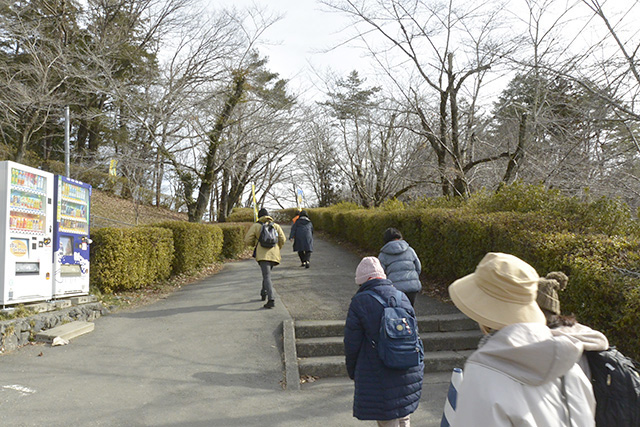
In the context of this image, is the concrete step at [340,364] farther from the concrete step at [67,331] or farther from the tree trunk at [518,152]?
the tree trunk at [518,152]

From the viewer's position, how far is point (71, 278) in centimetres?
759

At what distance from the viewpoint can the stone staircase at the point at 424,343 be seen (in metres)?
5.79

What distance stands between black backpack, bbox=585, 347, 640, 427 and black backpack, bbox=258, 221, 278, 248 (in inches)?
272

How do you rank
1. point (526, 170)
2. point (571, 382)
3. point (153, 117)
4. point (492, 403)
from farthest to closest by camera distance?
point (153, 117) → point (526, 170) → point (571, 382) → point (492, 403)

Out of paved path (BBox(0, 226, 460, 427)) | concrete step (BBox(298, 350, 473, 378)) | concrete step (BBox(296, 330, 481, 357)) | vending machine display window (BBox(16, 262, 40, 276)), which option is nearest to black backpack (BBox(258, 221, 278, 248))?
paved path (BBox(0, 226, 460, 427))

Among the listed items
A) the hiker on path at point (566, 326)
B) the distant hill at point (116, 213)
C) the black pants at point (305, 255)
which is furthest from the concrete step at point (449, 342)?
the distant hill at point (116, 213)

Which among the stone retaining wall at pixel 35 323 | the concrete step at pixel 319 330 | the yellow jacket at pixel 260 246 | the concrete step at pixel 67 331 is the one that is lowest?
the concrete step at pixel 319 330

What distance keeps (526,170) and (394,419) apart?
10.3 metres

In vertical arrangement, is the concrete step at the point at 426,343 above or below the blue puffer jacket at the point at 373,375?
below

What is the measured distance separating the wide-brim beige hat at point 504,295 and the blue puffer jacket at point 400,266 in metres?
4.25

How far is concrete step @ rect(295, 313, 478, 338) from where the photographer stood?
6.91m

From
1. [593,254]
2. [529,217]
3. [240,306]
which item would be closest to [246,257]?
[240,306]

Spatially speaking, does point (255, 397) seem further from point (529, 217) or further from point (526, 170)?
point (526, 170)

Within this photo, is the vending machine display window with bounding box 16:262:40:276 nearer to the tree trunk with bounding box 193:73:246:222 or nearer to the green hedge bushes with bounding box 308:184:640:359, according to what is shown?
the green hedge bushes with bounding box 308:184:640:359
